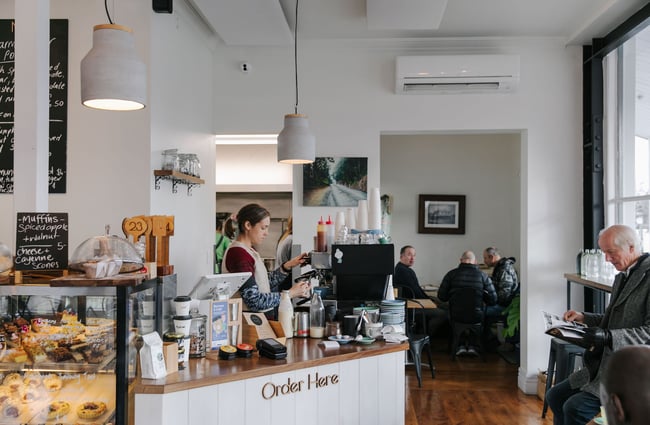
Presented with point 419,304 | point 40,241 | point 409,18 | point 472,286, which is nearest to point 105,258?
point 40,241

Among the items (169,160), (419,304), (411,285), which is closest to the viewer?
(169,160)

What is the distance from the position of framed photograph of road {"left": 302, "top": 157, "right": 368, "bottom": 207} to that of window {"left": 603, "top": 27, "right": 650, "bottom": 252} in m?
2.14

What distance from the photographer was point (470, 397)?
15.9 feet

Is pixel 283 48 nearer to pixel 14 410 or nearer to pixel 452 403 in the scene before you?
pixel 452 403

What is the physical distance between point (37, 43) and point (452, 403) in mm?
3996

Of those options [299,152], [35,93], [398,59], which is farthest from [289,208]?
[35,93]

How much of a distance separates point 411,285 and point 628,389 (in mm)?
5269

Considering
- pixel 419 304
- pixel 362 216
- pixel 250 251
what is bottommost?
pixel 419 304

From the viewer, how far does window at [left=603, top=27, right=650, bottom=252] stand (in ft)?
14.0

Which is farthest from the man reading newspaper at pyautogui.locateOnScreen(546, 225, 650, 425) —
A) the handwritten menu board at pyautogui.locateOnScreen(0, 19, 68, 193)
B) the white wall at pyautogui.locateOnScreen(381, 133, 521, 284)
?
the white wall at pyautogui.locateOnScreen(381, 133, 521, 284)

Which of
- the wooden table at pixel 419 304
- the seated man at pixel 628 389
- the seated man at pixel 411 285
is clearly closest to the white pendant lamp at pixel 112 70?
the seated man at pixel 628 389

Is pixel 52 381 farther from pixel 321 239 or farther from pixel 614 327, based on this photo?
pixel 614 327

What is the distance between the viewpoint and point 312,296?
3035mm

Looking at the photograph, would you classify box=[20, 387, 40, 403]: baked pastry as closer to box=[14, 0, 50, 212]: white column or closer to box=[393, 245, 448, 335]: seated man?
box=[14, 0, 50, 212]: white column
